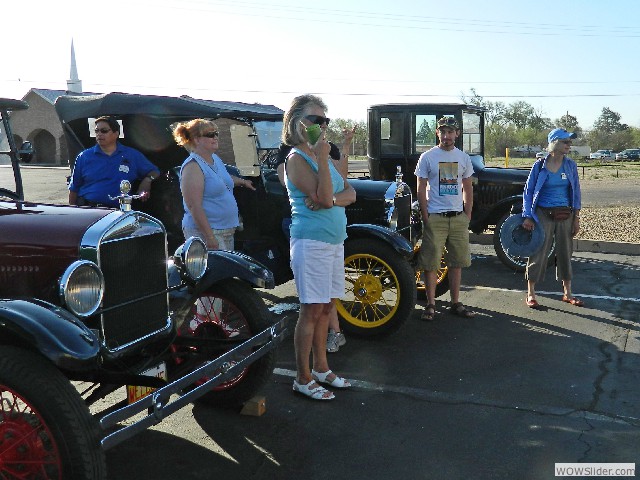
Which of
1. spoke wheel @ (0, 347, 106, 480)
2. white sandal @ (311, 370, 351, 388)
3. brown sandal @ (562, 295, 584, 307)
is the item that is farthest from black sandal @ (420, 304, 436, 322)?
spoke wheel @ (0, 347, 106, 480)

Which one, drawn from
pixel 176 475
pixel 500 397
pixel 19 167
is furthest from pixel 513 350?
pixel 19 167

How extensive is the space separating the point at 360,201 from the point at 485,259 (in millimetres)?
3297

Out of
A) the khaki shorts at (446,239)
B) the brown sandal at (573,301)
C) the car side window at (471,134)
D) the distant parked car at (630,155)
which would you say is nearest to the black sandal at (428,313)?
the khaki shorts at (446,239)

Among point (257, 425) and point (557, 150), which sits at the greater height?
point (557, 150)

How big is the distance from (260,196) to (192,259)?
2461 mm

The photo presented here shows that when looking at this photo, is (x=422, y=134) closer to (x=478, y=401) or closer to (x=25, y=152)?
(x=478, y=401)

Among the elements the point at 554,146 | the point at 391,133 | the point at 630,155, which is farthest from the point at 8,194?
the point at 630,155

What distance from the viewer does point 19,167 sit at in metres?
4.24

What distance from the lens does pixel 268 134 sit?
6262 mm

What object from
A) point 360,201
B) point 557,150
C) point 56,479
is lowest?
point 56,479

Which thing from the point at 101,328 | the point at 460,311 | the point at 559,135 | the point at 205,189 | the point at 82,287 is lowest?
the point at 460,311

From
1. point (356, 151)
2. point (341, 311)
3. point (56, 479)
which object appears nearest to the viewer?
point (56, 479)

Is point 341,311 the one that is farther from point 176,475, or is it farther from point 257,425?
point 176,475

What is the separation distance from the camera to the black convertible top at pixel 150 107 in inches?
242
